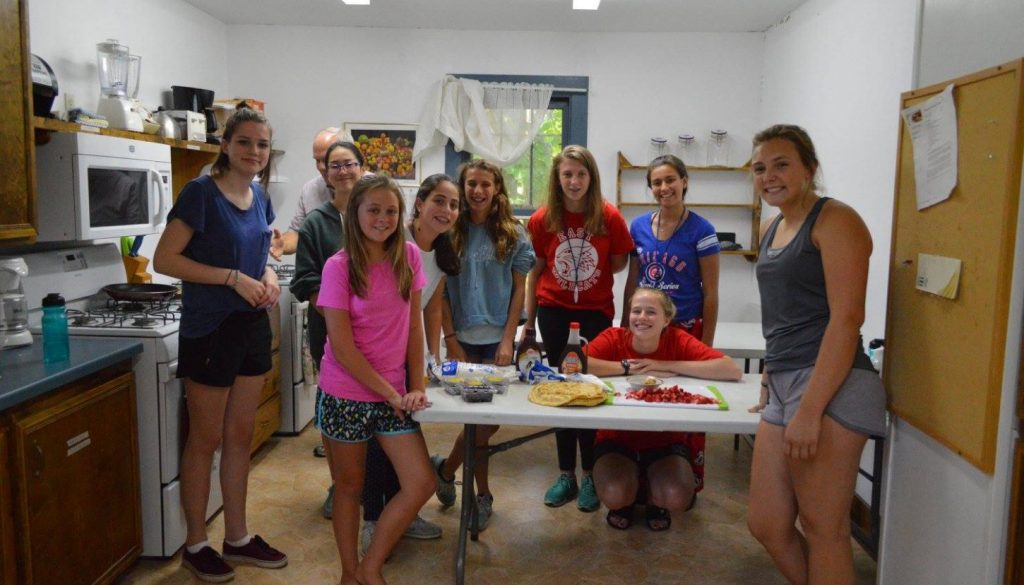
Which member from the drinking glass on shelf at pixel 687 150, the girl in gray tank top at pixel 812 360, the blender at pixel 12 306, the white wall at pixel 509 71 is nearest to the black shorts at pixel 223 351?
the blender at pixel 12 306

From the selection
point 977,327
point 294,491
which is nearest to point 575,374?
point 977,327

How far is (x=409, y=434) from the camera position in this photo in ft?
7.00

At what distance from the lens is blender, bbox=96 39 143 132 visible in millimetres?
3107

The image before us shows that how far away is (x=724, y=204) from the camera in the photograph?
482 centimetres

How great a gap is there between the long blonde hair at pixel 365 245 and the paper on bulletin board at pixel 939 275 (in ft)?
4.48

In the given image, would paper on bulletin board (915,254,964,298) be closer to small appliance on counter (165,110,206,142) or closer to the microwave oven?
the microwave oven

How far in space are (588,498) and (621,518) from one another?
19cm

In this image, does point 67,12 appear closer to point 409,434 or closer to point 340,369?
point 340,369

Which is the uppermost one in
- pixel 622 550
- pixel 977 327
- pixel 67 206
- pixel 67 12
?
pixel 67 12

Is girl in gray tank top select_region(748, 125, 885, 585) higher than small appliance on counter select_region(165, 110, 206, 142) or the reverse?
the reverse

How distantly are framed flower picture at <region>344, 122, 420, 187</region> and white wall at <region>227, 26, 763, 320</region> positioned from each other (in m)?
0.06

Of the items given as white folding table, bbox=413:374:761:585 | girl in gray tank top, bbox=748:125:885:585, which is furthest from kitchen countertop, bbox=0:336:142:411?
girl in gray tank top, bbox=748:125:885:585

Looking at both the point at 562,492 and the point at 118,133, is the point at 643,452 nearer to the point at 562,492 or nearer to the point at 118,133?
the point at 562,492

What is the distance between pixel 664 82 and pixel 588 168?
2.45 m
